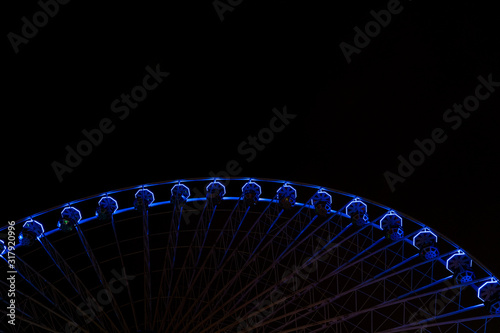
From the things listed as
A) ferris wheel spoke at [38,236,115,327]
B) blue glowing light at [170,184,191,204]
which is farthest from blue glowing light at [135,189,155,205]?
ferris wheel spoke at [38,236,115,327]

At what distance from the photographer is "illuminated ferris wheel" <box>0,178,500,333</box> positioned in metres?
16.6

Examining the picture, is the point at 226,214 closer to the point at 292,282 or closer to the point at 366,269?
the point at 292,282

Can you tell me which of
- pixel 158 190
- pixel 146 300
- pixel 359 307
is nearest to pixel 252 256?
pixel 146 300

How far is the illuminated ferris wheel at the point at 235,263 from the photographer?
653 inches

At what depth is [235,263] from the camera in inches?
813

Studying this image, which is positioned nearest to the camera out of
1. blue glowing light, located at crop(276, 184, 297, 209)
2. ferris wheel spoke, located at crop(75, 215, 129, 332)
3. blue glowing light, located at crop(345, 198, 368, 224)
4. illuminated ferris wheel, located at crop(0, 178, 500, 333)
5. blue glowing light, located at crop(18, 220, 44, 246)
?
ferris wheel spoke, located at crop(75, 215, 129, 332)

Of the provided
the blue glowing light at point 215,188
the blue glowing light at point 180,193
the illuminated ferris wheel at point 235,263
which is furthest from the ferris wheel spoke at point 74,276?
the blue glowing light at point 215,188

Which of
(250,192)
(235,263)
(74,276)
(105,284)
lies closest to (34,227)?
(74,276)

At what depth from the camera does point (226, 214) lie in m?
23.6

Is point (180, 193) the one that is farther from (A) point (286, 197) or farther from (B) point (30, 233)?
(B) point (30, 233)

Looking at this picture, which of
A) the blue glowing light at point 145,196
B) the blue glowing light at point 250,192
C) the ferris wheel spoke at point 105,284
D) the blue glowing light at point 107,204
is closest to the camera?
the ferris wheel spoke at point 105,284

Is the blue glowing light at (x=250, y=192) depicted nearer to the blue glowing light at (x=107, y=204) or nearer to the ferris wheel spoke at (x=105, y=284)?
the blue glowing light at (x=107, y=204)

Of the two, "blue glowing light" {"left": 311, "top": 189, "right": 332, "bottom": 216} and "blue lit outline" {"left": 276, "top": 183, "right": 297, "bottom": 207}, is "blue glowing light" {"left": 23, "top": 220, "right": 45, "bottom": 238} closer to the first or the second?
"blue lit outline" {"left": 276, "top": 183, "right": 297, "bottom": 207}

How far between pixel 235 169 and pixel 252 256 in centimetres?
505
